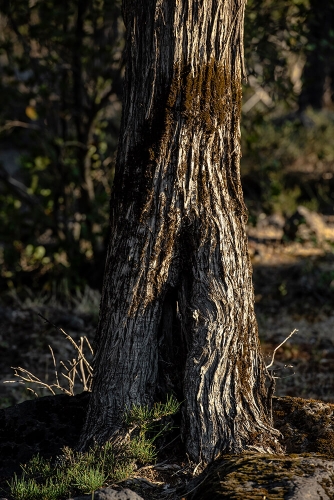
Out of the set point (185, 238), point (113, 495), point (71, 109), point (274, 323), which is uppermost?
point (71, 109)

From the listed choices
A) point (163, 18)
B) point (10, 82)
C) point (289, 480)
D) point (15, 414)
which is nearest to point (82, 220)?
Answer: point (10, 82)

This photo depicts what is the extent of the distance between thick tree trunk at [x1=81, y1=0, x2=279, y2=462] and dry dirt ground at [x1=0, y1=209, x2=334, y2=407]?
7.50ft

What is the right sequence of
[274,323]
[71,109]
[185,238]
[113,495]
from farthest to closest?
1. [71,109]
2. [274,323]
3. [185,238]
4. [113,495]

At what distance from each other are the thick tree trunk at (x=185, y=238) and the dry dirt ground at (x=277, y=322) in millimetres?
2286

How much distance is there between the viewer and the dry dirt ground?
6.72 m

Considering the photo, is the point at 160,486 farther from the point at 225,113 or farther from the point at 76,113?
the point at 76,113

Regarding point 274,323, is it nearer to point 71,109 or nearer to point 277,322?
point 277,322

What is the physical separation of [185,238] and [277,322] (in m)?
4.77

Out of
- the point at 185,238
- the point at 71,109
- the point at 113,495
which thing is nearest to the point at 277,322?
the point at 71,109

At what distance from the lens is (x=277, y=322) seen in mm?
8281

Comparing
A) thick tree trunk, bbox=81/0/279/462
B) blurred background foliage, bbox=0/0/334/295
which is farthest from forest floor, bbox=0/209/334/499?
thick tree trunk, bbox=81/0/279/462

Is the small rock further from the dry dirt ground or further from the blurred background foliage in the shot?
the blurred background foliage

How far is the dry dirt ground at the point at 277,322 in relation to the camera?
6723 mm

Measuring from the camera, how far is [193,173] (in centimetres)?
370
